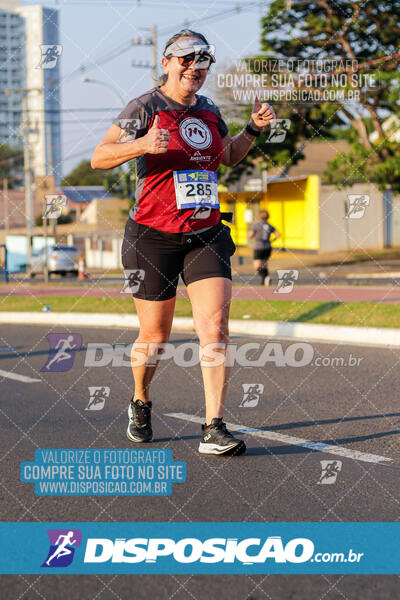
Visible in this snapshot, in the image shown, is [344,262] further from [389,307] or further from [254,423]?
[254,423]

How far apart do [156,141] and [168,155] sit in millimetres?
374

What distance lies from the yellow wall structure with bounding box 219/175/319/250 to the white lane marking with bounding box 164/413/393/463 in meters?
31.2

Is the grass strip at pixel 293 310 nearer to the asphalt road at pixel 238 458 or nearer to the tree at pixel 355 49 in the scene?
the asphalt road at pixel 238 458

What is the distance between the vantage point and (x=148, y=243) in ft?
15.7

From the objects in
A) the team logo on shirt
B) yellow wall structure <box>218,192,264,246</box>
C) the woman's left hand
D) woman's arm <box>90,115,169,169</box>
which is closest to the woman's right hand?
woman's arm <box>90,115,169,169</box>

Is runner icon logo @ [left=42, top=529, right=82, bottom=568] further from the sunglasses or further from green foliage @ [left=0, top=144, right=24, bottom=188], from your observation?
green foliage @ [left=0, top=144, right=24, bottom=188]

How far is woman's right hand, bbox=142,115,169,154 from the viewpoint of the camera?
4293 mm

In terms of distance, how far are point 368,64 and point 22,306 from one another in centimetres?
1227

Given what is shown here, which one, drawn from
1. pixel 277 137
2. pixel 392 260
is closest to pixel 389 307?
pixel 277 137

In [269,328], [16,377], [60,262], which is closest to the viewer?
[16,377]

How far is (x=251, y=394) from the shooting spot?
6688 mm

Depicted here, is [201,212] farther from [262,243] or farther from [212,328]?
[262,243]

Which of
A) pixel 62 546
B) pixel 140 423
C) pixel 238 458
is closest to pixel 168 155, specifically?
pixel 140 423

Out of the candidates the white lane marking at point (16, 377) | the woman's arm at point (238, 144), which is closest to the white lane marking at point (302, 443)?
the woman's arm at point (238, 144)
